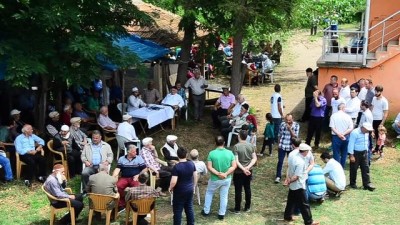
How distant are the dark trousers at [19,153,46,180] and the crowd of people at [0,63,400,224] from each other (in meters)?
0.02

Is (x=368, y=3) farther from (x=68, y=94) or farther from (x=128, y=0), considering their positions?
(x=68, y=94)

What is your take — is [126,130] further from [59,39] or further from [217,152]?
[217,152]

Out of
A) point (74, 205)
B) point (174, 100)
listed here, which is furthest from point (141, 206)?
point (174, 100)

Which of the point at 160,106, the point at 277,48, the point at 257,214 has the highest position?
the point at 277,48

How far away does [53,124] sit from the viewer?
40.1 feet

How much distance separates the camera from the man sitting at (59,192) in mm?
9117

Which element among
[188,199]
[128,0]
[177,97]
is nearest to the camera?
[188,199]

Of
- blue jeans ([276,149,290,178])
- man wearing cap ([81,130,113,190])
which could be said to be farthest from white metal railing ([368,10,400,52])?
man wearing cap ([81,130,113,190])

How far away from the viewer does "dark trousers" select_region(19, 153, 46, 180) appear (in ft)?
36.9

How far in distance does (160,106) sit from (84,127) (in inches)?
88.4

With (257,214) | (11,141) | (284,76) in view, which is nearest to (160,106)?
(11,141)

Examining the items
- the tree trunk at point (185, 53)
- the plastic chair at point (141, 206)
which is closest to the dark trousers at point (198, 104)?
the tree trunk at point (185, 53)

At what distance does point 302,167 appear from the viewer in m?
9.19

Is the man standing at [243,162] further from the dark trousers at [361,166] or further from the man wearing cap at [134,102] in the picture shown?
the man wearing cap at [134,102]
